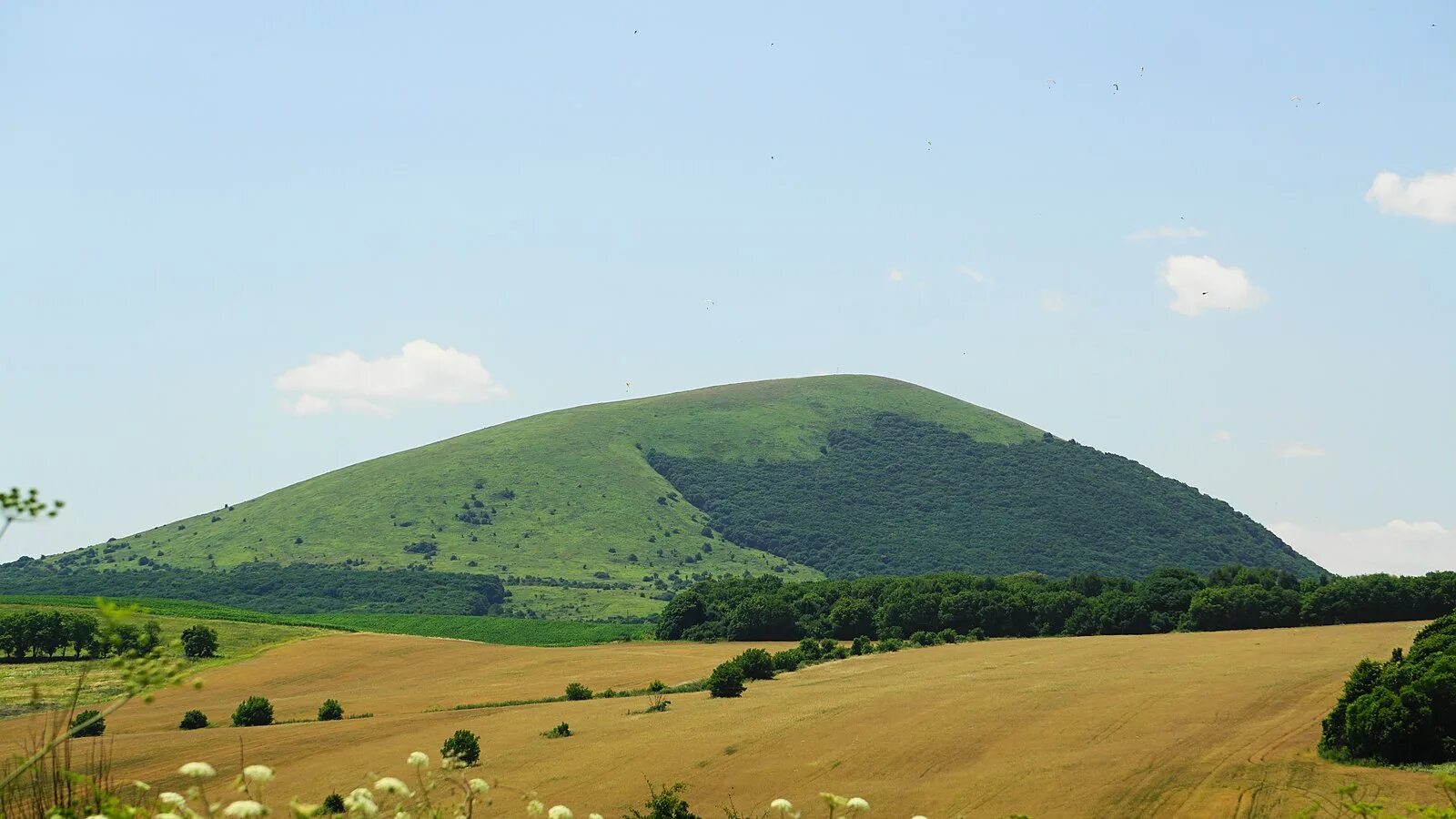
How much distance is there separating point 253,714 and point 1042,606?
51.9 m

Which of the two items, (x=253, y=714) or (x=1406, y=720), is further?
(x=253, y=714)

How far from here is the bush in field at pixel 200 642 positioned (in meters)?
85.2

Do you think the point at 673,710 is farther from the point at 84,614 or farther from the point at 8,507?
the point at 84,614

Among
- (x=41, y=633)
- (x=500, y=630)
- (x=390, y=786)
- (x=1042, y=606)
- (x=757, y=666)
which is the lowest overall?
(x=757, y=666)

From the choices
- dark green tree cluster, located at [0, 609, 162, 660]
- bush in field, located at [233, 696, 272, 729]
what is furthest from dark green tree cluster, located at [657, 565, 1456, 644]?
dark green tree cluster, located at [0, 609, 162, 660]

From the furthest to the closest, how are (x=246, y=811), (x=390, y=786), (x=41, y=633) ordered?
(x=41, y=633) → (x=390, y=786) → (x=246, y=811)

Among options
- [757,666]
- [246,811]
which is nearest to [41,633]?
[757,666]

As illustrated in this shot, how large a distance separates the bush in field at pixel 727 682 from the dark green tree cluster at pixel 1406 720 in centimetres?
2690

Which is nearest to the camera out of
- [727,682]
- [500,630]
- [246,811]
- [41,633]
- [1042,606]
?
[246,811]

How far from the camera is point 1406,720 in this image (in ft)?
119

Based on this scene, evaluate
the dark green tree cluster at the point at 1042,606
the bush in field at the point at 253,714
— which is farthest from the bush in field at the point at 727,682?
the dark green tree cluster at the point at 1042,606

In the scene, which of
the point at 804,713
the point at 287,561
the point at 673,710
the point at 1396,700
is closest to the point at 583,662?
the point at 673,710

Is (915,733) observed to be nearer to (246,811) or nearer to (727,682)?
(727,682)

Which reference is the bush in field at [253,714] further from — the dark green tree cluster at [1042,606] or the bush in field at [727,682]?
the dark green tree cluster at [1042,606]
